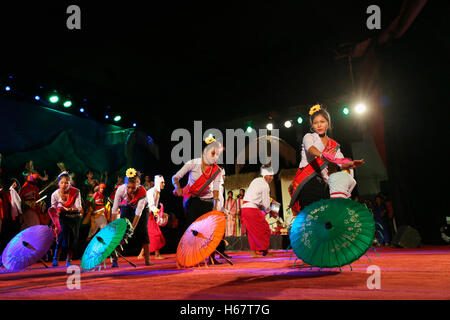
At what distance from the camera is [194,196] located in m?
4.26

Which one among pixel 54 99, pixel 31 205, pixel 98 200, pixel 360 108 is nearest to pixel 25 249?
pixel 31 205

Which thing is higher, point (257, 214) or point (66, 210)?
point (66, 210)

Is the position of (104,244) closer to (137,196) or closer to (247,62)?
(137,196)

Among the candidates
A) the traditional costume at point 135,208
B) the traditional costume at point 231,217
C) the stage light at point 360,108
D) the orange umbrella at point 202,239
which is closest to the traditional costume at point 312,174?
the orange umbrella at point 202,239

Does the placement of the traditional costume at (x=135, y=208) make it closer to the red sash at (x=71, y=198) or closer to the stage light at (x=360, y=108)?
the red sash at (x=71, y=198)

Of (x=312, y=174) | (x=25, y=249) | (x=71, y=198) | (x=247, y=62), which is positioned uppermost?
(x=247, y=62)

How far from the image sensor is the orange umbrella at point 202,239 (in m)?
3.03

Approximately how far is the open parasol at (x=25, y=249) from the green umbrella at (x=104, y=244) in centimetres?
154

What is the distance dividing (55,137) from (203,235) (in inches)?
332

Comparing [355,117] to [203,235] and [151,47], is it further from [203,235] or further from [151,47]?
[203,235]

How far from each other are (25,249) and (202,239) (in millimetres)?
3251

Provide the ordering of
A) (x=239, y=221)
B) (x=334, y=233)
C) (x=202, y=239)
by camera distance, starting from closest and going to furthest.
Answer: (x=334, y=233), (x=202, y=239), (x=239, y=221)

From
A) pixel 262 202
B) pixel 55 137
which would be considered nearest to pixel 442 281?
pixel 262 202

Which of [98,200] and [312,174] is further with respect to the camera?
[98,200]
